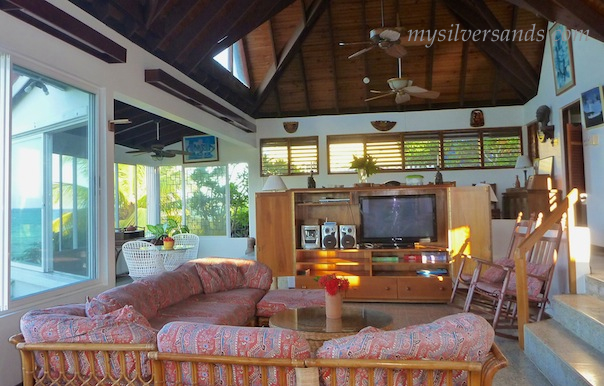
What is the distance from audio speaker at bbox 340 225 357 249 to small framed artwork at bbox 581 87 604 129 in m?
3.46

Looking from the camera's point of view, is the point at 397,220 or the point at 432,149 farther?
the point at 432,149

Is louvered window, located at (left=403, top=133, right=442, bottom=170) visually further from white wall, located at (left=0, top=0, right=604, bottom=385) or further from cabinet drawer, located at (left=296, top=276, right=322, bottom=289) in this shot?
cabinet drawer, located at (left=296, top=276, right=322, bottom=289)

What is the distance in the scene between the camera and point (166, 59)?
5.44 metres

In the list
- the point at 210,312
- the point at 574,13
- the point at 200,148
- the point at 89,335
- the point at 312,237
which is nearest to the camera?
the point at 89,335

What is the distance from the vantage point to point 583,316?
11.5ft

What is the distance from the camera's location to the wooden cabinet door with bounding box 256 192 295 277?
6.61m

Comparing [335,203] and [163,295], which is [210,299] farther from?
[335,203]

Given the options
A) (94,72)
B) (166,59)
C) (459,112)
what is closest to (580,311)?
(94,72)

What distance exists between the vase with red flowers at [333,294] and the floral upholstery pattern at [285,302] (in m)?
0.69

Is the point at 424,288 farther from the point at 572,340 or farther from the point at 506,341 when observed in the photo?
the point at 572,340

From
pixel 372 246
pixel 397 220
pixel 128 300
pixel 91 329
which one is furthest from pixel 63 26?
pixel 397 220

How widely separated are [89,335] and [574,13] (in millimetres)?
5191

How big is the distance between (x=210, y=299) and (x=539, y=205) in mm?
5552

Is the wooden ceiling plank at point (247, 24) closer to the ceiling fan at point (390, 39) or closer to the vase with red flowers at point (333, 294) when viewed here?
the ceiling fan at point (390, 39)
